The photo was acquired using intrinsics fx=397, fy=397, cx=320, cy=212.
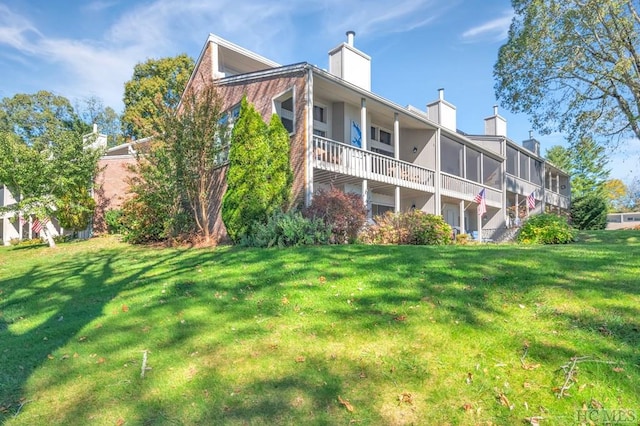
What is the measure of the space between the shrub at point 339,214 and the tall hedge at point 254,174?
1.23 metres

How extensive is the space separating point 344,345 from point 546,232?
471 inches

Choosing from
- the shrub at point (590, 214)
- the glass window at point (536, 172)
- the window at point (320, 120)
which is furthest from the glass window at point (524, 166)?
the window at point (320, 120)

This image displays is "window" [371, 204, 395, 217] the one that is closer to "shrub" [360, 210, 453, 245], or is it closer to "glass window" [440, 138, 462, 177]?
"glass window" [440, 138, 462, 177]

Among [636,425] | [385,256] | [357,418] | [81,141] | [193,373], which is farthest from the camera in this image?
[81,141]

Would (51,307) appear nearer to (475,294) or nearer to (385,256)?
(385,256)

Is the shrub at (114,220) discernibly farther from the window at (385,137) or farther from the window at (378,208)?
the window at (385,137)

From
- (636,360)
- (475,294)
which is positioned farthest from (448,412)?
(475,294)

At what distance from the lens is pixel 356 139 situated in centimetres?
1720

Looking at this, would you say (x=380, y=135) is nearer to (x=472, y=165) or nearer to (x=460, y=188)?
(x=460, y=188)

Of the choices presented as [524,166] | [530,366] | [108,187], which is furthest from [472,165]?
[530,366]

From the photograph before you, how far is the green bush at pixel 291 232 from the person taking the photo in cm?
1059

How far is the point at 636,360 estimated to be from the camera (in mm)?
3359

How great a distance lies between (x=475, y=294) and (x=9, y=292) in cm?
860

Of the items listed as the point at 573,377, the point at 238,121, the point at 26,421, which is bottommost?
the point at 26,421
